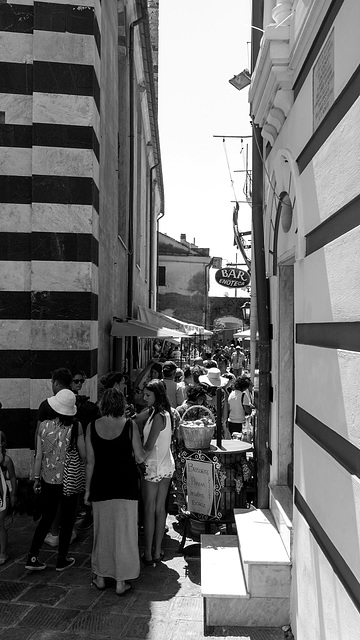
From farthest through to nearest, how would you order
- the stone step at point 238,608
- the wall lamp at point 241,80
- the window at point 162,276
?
the window at point 162,276, the wall lamp at point 241,80, the stone step at point 238,608

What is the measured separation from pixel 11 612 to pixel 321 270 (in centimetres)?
338

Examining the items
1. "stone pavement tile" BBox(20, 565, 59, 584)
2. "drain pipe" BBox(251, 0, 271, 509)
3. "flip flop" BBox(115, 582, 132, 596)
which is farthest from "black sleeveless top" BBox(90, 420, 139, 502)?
"drain pipe" BBox(251, 0, 271, 509)

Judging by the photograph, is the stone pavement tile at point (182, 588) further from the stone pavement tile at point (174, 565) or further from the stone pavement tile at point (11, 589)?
the stone pavement tile at point (11, 589)

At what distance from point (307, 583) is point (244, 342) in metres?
34.4

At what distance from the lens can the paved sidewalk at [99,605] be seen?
4.30 metres

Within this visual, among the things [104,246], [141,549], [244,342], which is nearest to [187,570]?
[141,549]

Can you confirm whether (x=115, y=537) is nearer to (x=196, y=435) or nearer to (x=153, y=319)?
(x=196, y=435)

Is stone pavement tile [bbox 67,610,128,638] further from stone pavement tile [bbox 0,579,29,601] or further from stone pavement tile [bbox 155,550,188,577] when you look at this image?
stone pavement tile [bbox 155,550,188,577]

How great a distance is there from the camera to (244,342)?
3803cm

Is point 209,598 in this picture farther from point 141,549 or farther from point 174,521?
point 174,521


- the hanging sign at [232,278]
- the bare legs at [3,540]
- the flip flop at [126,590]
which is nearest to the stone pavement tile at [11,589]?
the bare legs at [3,540]

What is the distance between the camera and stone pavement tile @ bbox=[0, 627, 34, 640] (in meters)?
4.19

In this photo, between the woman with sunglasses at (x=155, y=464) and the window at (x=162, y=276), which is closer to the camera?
the woman with sunglasses at (x=155, y=464)

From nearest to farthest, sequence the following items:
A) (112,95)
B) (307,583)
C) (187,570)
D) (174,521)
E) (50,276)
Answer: (307,583) < (187,570) < (174,521) < (50,276) < (112,95)
